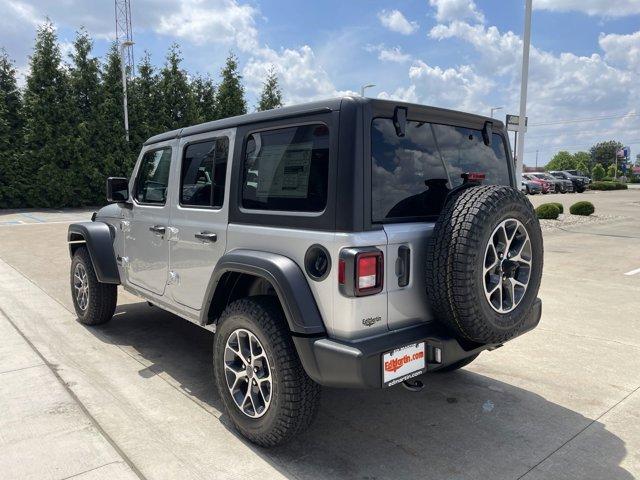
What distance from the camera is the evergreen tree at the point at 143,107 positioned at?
22.1 m

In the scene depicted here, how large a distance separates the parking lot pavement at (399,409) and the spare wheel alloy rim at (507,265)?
0.92 meters

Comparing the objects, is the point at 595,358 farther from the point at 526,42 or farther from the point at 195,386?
the point at 526,42

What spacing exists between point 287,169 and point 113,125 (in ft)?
68.7

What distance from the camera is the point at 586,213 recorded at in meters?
17.6

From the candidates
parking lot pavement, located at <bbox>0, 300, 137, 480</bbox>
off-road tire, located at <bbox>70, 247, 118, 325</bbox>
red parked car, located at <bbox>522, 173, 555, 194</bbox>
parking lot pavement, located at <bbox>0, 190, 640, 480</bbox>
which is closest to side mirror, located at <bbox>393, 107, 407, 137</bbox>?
parking lot pavement, located at <bbox>0, 190, 640, 480</bbox>

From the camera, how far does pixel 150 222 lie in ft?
13.5

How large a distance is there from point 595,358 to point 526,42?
1131 cm

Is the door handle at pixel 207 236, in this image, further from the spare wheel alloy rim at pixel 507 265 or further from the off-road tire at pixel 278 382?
Answer: the spare wheel alloy rim at pixel 507 265

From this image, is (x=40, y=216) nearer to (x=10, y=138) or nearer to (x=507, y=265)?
(x=10, y=138)

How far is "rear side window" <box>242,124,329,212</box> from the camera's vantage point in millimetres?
2631

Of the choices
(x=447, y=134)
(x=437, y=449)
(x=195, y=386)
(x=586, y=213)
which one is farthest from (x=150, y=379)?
(x=586, y=213)

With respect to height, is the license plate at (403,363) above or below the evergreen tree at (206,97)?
below

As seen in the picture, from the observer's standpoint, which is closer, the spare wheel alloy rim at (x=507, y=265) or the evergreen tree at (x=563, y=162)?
the spare wheel alloy rim at (x=507, y=265)

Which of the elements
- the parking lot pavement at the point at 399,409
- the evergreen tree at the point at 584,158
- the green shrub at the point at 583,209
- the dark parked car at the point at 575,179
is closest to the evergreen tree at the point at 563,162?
the evergreen tree at the point at 584,158
